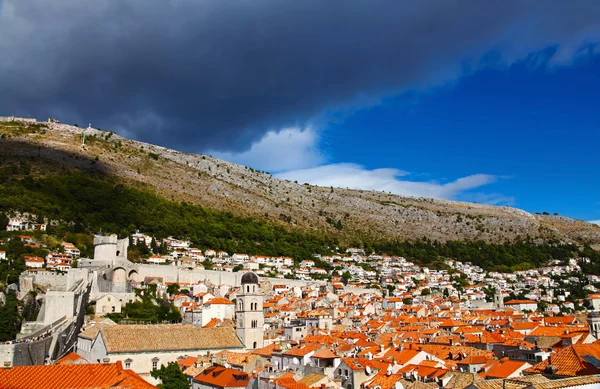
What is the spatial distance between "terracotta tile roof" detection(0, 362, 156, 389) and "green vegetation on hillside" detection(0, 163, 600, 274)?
51.5 m

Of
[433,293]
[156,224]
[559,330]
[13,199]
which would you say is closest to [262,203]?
[156,224]

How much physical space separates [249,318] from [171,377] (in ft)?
35.2

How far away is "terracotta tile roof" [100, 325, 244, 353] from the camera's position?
36.6 metres

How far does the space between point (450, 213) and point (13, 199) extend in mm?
117814

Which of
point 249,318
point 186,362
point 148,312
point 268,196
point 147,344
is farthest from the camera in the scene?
point 268,196

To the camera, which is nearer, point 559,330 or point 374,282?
point 559,330

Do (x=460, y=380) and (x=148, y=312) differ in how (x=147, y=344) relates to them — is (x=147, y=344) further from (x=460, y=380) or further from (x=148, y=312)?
(x=460, y=380)

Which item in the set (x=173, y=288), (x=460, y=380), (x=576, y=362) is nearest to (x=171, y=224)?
(x=173, y=288)

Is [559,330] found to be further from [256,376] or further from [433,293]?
[433,293]

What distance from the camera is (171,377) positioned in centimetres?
3266

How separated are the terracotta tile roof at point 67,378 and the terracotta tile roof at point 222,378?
12.2m

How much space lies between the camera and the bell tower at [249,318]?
42562 millimetres

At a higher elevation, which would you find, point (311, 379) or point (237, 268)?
point (237, 268)

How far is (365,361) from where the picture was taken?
31.8 meters
